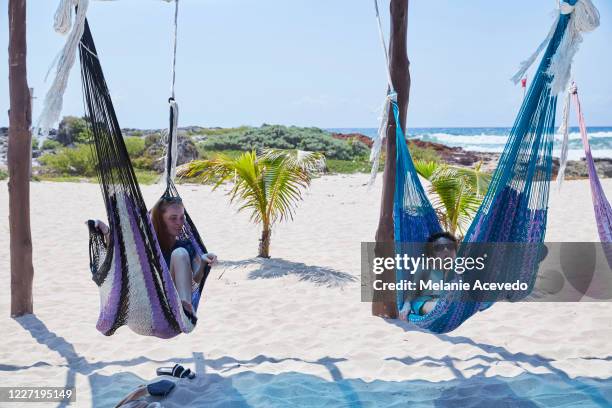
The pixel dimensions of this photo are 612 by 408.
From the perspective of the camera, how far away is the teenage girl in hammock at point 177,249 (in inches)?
99.4

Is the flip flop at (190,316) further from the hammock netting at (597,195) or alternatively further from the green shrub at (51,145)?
the green shrub at (51,145)

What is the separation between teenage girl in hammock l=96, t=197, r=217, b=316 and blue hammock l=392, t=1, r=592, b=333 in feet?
3.07

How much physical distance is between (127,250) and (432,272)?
133 cm

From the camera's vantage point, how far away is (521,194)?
2.49 metres

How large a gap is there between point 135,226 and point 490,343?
1687 millimetres

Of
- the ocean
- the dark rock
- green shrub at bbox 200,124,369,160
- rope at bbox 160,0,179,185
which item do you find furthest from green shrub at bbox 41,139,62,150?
rope at bbox 160,0,179,185

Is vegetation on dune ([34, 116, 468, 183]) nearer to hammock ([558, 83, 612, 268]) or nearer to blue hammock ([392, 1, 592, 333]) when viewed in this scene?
hammock ([558, 83, 612, 268])

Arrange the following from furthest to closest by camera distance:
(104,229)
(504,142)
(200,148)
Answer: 1. (504,142)
2. (200,148)
3. (104,229)

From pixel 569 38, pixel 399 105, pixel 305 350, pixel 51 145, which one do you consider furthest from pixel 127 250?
pixel 51 145

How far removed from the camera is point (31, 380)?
2445mm

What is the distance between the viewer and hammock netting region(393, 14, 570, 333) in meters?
2.38

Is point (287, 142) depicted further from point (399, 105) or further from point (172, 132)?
point (172, 132)

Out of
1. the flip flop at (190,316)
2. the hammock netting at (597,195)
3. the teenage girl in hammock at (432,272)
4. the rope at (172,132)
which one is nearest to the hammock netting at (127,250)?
the flip flop at (190,316)

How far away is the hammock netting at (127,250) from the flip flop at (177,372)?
0.59 feet
